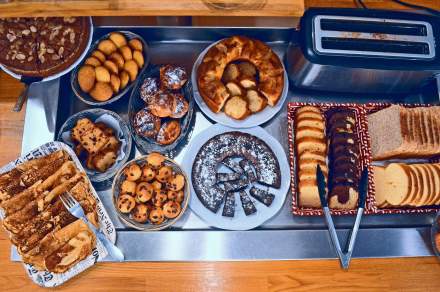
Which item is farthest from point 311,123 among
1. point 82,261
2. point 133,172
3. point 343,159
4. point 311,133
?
point 82,261

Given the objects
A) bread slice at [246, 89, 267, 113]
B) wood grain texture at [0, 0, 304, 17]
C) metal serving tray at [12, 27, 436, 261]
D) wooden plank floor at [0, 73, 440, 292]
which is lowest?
wooden plank floor at [0, 73, 440, 292]

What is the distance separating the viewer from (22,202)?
1.20m

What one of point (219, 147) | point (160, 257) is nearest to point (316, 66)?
point (219, 147)

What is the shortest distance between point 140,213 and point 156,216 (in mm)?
50

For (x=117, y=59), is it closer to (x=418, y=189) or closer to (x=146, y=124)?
(x=146, y=124)

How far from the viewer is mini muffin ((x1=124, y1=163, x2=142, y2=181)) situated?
1.28 m

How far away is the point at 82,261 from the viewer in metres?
1.22

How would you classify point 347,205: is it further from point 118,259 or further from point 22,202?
point 22,202

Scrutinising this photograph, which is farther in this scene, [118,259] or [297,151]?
[297,151]

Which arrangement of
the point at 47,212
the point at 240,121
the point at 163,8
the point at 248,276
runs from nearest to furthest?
1. the point at 163,8
2. the point at 47,212
3. the point at 248,276
4. the point at 240,121

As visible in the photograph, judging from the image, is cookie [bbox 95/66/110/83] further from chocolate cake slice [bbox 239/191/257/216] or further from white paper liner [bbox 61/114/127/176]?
chocolate cake slice [bbox 239/191/257/216]

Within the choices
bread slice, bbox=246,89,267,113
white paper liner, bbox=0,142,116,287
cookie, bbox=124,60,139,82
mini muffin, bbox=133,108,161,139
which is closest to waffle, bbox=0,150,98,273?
white paper liner, bbox=0,142,116,287

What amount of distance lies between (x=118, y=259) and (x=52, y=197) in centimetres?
28

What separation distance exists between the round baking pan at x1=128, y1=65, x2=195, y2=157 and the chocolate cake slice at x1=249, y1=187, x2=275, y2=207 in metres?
0.30
